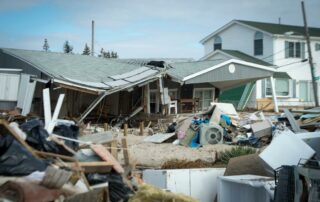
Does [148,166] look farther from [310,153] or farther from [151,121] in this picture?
[151,121]

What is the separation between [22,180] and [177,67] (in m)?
23.0

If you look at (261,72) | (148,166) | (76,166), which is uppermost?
(261,72)

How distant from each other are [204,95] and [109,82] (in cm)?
806

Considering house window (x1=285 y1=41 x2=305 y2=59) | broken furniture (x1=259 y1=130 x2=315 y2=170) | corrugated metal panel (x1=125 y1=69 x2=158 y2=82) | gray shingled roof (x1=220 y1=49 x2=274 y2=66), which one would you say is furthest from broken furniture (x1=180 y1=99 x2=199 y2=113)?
broken furniture (x1=259 y1=130 x2=315 y2=170)

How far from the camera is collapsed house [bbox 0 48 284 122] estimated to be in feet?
66.8

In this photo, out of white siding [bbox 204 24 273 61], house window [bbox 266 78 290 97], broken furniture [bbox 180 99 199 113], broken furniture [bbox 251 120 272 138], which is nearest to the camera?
broken furniture [bbox 251 120 272 138]

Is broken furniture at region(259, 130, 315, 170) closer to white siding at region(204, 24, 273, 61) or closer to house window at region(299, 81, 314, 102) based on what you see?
white siding at region(204, 24, 273, 61)

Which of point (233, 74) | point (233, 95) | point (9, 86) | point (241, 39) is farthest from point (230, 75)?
point (9, 86)

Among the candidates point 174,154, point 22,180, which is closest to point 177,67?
point 174,154

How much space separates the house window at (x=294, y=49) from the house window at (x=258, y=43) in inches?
76.3

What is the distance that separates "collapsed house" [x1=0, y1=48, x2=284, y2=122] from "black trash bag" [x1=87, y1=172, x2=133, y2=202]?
14.2m

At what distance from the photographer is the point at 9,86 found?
2008 centimetres

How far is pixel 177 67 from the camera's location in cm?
2770

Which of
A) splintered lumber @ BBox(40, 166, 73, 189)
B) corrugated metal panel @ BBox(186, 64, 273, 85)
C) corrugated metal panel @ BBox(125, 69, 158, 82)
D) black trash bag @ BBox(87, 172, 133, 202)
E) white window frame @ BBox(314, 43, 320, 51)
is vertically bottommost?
black trash bag @ BBox(87, 172, 133, 202)
